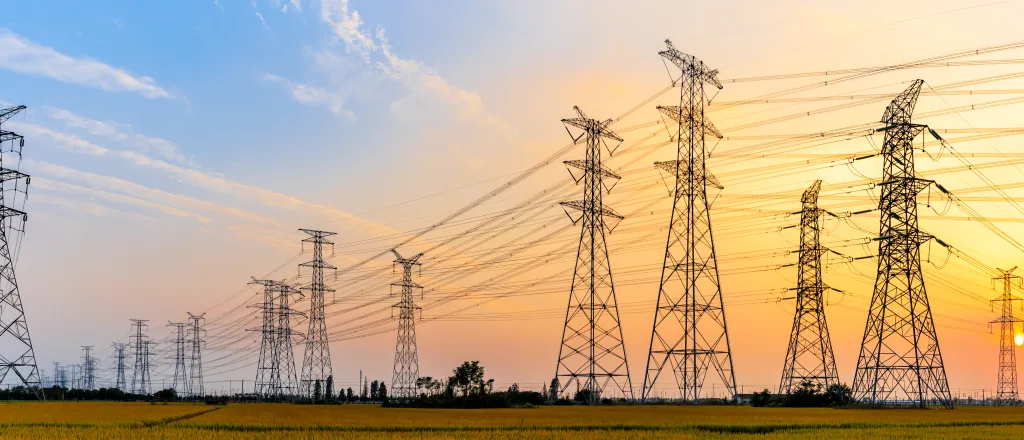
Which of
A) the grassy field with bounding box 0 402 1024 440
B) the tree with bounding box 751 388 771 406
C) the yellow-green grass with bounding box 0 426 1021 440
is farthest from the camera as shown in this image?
the tree with bounding box 751 388 771 406

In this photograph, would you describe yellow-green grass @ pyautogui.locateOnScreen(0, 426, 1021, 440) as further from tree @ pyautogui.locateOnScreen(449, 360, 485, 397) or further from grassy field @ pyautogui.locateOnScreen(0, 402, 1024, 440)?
tree @ pyautogui.locateOnScreen(449, 360, 485, 397)

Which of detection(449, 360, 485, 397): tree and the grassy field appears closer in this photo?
the grassy field

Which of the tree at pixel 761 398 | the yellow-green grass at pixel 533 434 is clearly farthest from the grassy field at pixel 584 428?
the tree at pixel 761 398

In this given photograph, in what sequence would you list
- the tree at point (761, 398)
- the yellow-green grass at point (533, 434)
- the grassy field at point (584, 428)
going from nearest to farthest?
the yellow-green grass at point (533, 434), the grassy field at point (584, 428), the tree at point (761, 398)

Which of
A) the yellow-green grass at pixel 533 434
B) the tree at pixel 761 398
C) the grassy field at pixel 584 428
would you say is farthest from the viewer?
the tree at pixel 761 398

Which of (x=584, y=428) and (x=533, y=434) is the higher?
(x=533, y=434)

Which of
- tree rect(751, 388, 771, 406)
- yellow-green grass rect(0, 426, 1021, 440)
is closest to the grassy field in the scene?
yellow-green grass rect(0, 426, 1021, 440)

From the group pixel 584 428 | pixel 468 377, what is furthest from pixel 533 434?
pixel 468 377

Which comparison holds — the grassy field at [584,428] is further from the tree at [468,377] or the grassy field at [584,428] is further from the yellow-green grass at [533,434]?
the tree at [468,377]

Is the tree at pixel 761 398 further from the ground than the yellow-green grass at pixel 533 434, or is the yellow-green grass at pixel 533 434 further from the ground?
the yellow-green grass at pixel 533 434

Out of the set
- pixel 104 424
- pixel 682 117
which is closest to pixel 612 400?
pixel 682 117

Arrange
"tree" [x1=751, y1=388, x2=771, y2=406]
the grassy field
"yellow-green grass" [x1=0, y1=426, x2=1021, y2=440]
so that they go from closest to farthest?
"yellow-green grass" [x1=0, y1=426, x2=1021, y2=440], the grassy field, "tree" [x1=751, y1=388, x2=771, y2=406]

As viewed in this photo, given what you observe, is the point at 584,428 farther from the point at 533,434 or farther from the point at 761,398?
the point at 761,398

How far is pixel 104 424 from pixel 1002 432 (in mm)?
48137
